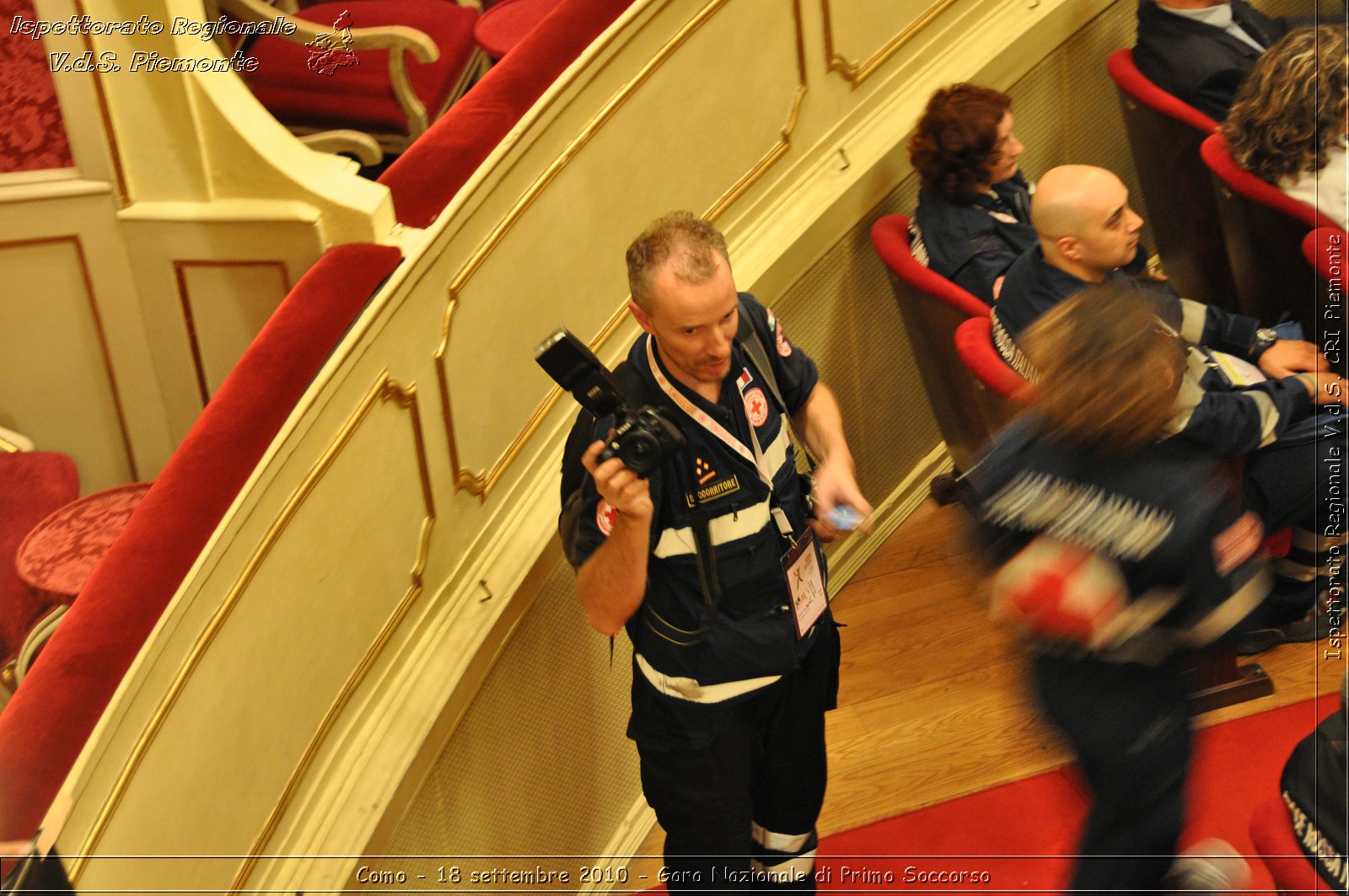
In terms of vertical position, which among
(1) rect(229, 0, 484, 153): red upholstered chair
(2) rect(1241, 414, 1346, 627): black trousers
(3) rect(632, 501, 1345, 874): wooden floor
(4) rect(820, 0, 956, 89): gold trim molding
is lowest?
(3) rect(632, 501, 1345, 874): wooden floor

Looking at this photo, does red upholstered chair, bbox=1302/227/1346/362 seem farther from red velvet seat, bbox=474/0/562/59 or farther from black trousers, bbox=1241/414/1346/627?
red velvet seat, bbox=474/0/562/59

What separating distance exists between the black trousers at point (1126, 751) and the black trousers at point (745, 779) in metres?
0.43

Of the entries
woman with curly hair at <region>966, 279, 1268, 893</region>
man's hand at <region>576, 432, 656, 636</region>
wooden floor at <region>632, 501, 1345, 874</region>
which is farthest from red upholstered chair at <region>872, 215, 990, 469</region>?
man's hand at <region>576, 432, 656, 636</region>

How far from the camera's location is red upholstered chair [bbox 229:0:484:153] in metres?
3.10

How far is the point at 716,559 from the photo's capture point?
1.79 metres

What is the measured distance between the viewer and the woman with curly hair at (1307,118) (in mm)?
2576

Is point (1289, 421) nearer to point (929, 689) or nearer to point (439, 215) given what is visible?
point (929, 689)

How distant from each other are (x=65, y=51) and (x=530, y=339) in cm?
110

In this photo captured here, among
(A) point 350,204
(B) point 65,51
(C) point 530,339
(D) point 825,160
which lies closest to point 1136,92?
(D) point 825,160

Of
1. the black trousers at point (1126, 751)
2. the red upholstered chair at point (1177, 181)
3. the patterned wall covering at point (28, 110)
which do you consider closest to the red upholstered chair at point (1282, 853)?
the black trousers at point (1126, 751)

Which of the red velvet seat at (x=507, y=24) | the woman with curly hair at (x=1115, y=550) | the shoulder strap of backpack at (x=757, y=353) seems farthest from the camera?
Answer: the red velvet seat at (x=507, y=24)

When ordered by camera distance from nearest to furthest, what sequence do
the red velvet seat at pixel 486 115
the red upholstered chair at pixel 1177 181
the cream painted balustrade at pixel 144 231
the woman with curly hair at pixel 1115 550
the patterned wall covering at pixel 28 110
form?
the woman with curly hair at pixel 1115 550 → the red velvet seat at pixel 486 115 → the cream painted balustrade at pixel 144 231 → the patterned wall covering at pixel 28 110 → the red upholstered chair at pixel 1177 181

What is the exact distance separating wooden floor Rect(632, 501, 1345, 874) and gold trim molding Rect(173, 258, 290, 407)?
133cm

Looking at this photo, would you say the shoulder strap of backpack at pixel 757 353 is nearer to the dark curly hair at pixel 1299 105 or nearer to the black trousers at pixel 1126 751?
the black trousers at pixel 1126 751
